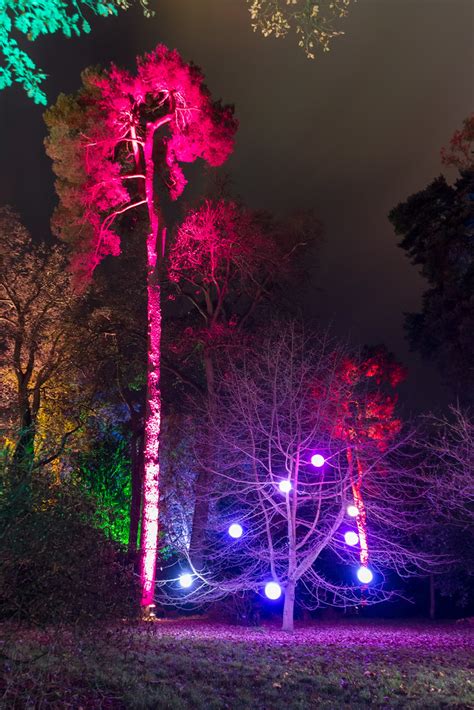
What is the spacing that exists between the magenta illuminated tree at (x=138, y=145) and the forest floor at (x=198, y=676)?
7.21 m

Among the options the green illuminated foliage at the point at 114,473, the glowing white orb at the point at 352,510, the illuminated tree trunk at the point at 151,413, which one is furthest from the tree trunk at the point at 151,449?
the green illuminated foliage at the point at 114,473

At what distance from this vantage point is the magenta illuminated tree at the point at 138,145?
15.6m

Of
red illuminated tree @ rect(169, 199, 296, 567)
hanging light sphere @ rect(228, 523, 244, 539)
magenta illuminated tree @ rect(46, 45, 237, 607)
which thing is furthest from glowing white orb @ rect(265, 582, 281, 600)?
red illuminated tree @ rect(169, 199, 296, 567)

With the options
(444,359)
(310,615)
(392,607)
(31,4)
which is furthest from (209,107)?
(392,607)

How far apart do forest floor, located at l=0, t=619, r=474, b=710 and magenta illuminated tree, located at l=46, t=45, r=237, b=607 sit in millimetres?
7211

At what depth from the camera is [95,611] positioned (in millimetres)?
5488

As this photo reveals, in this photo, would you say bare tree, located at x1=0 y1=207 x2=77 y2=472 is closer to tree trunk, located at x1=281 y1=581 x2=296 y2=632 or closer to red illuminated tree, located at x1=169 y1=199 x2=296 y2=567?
red illuminated tree, located at x1=169 y1=199 x2=296 y2=567

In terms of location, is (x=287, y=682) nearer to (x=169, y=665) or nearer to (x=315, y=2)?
(x=169, y=665)

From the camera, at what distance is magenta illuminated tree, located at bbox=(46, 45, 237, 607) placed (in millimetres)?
15555

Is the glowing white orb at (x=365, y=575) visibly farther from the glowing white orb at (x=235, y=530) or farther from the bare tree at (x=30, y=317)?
the bare tree at (x=30, y=317)

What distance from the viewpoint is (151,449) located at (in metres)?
14.3

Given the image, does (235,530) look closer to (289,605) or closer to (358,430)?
(289,605)

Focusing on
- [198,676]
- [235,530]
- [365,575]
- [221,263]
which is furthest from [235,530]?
[221,263]

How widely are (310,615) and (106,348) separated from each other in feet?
36.6
